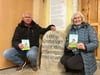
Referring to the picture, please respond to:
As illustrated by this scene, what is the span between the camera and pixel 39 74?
2.94 metres

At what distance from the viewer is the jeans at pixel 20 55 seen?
10.4 ft

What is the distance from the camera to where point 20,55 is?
336 centimetres

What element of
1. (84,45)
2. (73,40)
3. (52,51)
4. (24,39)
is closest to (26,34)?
(24,39)

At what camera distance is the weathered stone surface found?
9.70 feet

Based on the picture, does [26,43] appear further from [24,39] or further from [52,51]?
[52,51]

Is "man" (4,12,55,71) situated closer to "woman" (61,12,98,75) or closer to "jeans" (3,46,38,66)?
"jeans" (3,46,38,66)

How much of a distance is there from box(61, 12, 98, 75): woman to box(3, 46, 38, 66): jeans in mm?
588

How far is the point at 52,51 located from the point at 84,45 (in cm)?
65

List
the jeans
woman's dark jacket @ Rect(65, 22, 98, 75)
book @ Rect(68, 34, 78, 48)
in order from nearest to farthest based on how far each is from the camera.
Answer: woman's dark jacket @ Rect(65, 22, 98, 75) → book @ Rect(68, 34, 78, 48) → the jeans

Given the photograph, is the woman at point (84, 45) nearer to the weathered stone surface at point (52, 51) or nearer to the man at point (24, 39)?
the weathered stone surface at point (52, 51)

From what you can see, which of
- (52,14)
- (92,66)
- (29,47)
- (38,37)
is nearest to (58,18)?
(52,14)

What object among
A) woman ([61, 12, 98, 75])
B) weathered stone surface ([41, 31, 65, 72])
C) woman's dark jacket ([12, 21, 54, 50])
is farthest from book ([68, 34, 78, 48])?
woman's dark jacket ([12, 21, 54, 50])

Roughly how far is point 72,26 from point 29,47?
87 centimetres

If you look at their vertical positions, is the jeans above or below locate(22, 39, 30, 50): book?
below
